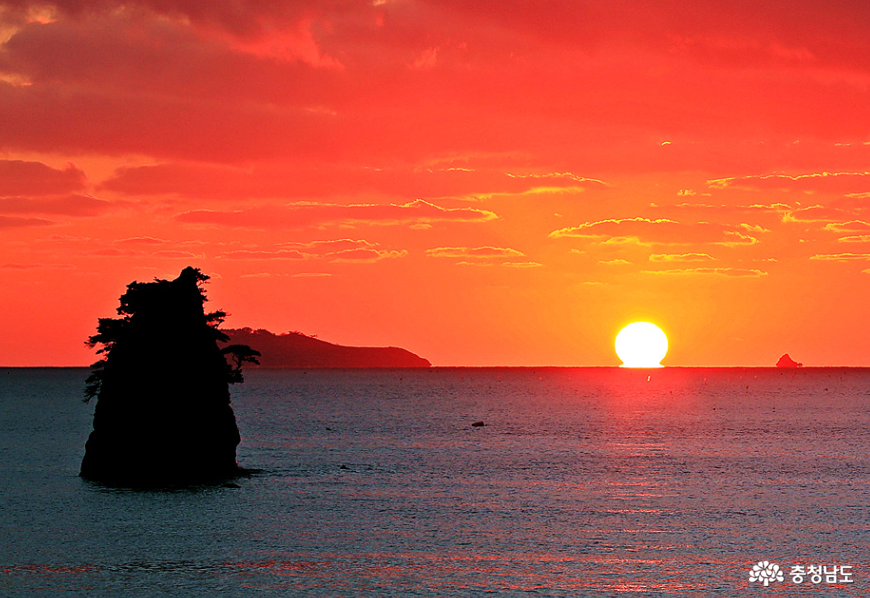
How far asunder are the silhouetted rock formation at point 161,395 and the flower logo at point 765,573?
118 ft

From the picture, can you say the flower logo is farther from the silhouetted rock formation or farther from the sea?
the silhouetted rock formation

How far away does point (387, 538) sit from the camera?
46.0 metres

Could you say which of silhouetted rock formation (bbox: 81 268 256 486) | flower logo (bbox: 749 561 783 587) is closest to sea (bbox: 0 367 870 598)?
flower logo (bbox: 749 561 783 587)

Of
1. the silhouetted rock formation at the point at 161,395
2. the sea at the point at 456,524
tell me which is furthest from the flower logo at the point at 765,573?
the silhouetted rock formation at the point at 161,395

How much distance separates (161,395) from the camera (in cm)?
6228

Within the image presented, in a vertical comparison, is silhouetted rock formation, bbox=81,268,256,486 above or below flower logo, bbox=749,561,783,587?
above

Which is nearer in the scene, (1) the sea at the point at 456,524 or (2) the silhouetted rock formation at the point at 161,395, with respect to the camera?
(1) the sea at the point at 456,524

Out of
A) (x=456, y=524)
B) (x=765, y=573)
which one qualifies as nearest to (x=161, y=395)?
(x=456, y=524)

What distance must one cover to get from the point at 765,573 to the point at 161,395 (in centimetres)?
3908

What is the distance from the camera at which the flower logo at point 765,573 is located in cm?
3797

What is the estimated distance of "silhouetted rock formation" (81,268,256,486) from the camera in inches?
2438

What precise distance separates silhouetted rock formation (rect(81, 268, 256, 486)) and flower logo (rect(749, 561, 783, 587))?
3587 cm

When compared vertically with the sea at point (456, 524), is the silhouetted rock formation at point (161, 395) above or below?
above

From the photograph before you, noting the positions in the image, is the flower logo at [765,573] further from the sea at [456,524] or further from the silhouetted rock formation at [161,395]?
the silhouetted rock formation at [161,395]
